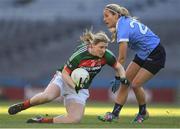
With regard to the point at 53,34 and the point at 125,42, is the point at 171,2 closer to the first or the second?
the point at 53,34

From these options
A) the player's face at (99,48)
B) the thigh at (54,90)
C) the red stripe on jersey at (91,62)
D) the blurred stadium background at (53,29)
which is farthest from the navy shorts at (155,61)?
the blurred stadium background at (53,29)

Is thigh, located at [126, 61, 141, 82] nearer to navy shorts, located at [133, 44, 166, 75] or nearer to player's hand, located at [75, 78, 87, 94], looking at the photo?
navy shorts, located at [133, 44, 166, 75]

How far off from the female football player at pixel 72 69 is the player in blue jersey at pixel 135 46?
42cm

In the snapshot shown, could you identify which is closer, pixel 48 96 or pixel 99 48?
pixel 99 48

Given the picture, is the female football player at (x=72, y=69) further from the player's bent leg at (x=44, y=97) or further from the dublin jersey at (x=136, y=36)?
the dublin jersey at (x=136, y=36)

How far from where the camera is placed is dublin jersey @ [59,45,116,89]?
927 centimetres

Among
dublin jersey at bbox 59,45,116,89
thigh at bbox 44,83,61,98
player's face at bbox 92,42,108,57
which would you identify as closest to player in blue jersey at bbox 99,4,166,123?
dublin jersey at bbox 59,45,116,89

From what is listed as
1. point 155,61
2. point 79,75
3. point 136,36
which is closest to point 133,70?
point 155,61

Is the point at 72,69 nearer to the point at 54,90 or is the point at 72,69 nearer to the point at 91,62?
the point at 91,62

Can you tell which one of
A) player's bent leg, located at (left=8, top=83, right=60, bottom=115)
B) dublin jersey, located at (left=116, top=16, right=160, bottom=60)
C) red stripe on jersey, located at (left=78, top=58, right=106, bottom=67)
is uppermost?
dublin jersey, located at (left=116, top=16, right=160, bottom=60)

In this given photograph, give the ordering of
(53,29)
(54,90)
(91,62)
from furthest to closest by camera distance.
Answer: (53,29)
(54,90)
(91,62)

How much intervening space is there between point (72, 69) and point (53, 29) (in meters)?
18.3

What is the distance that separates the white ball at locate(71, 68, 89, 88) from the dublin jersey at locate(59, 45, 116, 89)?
0.05 metres

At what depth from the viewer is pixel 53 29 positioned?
90.2 ft
